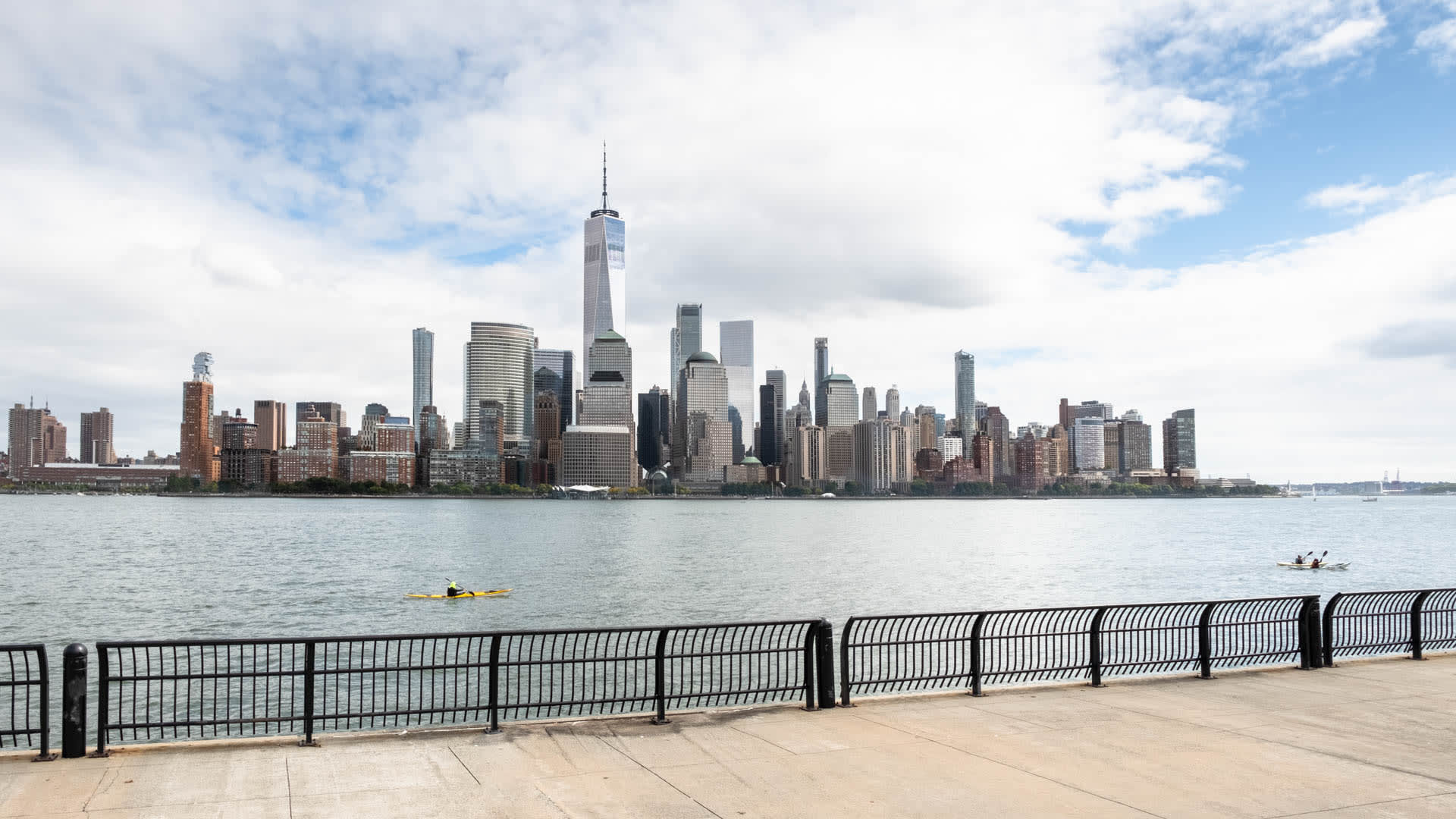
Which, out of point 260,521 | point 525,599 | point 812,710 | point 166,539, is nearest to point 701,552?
point 525,599

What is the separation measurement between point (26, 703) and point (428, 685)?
1455cm

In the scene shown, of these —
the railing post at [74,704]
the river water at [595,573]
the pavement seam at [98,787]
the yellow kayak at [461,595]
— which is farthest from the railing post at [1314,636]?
the yellow kayak at [461,595]

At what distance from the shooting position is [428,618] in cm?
5388

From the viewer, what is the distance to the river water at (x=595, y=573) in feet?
176

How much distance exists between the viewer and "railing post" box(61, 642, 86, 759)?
1191cm

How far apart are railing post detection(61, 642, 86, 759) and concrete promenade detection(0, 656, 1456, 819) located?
8.4 inches

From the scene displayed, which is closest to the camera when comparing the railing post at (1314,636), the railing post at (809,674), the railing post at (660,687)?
the railing post at (660,687)

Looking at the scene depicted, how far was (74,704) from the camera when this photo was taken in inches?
473

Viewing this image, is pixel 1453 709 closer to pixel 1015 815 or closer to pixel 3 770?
pixel 1015 815

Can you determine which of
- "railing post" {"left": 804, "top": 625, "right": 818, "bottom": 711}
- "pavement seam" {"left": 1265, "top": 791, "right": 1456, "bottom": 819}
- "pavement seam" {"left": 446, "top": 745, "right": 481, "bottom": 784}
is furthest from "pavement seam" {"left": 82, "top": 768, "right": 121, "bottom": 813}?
"pavement seam" {"left": 1265, "top": 791, "right": 1456, "bottom": 819}

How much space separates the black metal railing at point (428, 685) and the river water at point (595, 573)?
12728mm

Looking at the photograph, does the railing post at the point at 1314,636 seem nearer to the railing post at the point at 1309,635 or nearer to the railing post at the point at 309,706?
the railing post at the point at 1309,635

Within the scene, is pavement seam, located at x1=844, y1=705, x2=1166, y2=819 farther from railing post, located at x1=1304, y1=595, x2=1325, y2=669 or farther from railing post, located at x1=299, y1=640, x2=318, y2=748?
railing post, located at x1=1304, y1=595, x2=1325, y2=669

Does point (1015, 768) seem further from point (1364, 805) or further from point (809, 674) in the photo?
point (809, 674)
